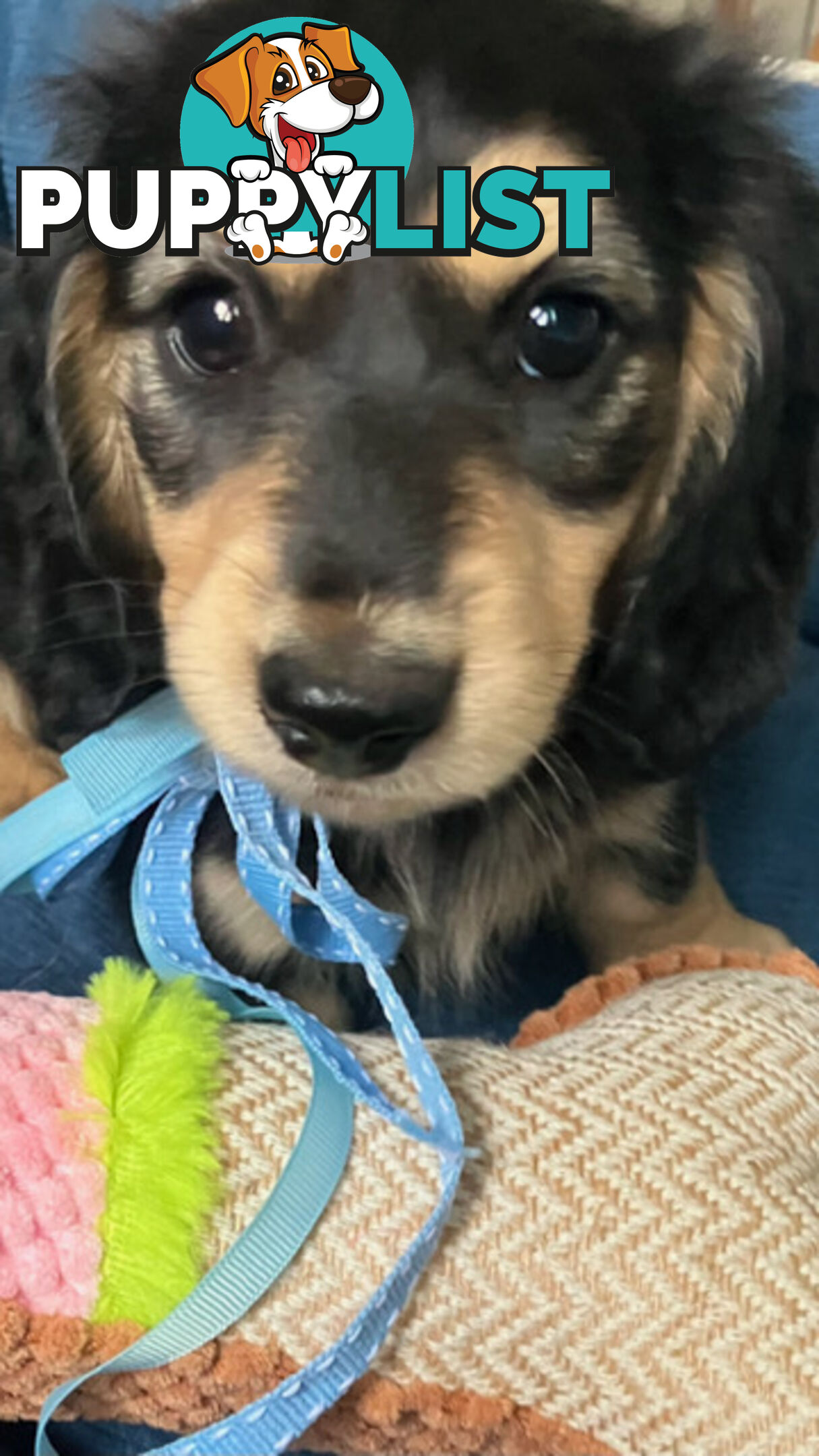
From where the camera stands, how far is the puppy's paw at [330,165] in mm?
930

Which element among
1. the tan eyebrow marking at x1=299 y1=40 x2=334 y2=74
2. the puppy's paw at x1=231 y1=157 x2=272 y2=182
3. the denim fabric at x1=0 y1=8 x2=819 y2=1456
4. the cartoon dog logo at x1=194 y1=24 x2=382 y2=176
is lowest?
the denim fabric at x1=0 y1=8 x2=819 y2=1456

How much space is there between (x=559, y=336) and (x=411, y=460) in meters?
0.16

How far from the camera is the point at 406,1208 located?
84 centimetres

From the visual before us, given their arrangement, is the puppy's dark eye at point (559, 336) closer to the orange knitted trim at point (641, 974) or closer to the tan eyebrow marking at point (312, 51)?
the tan eyebrow marking at point (312, 51)

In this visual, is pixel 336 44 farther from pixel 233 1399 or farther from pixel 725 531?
pixel 233 1399

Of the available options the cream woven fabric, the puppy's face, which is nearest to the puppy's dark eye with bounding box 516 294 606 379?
the puppy's face

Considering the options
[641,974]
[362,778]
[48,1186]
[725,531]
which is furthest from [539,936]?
[48,1186]

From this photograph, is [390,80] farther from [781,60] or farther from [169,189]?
[781,60]

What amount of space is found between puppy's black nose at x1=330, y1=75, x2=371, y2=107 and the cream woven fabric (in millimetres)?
621

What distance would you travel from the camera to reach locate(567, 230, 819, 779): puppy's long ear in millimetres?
1087

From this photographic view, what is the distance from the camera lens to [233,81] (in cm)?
98

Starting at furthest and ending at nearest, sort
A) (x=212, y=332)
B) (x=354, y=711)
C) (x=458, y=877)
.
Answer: (x=458, y=877) → (x=212, y=332) → (x=354, y=711)

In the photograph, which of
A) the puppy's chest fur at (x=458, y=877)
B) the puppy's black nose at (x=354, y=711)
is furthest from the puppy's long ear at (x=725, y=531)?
the puppy's black nose at (x=354, y=711)

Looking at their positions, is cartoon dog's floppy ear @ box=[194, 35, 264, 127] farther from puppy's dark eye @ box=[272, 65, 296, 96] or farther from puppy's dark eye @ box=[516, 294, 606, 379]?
puppy's dark eye @ box=[516, 294, 606, 379]
